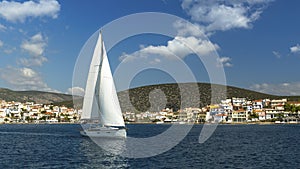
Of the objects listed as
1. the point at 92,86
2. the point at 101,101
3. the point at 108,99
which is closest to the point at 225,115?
the point at 92,86

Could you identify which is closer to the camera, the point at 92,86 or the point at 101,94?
the point at 101,94

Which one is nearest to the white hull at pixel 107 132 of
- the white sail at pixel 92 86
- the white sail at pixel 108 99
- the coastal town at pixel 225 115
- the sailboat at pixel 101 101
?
the sailboat at pixel 101 101

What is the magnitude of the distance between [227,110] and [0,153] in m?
130

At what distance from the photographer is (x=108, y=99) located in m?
49.5

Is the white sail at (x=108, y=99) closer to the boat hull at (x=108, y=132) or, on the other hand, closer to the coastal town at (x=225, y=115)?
the boat hull at (x=108, y=132)

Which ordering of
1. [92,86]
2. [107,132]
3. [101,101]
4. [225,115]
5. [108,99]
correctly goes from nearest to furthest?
[107,132] < [108,99] < [101,101] < [92,86] < [225,115]

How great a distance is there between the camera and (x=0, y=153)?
3719 centimetres

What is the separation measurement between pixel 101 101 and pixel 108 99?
0.98 m

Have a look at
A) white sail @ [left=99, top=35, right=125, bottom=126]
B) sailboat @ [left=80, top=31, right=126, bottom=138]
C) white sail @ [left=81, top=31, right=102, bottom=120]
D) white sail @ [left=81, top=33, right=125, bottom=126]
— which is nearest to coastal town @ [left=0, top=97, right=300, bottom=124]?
white sail @ [left=81, top=31, right=102, bottom=120]

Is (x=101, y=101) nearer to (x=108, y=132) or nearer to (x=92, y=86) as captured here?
(x=92, y=86)

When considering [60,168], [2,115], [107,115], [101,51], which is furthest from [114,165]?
[2,115]

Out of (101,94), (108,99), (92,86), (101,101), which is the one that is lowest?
(101,101)

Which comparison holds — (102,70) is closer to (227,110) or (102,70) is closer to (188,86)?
(227,110)

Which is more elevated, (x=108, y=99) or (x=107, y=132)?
(x=108, y=99)
